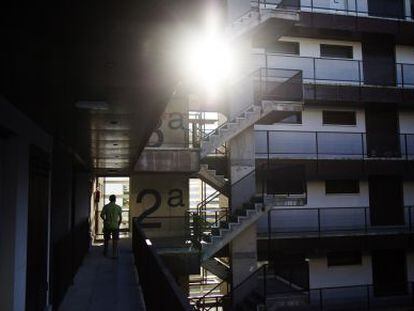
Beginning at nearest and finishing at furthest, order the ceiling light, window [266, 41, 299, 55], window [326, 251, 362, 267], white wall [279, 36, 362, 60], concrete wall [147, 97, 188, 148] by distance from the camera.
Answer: the ceiling light < window [326, 251, 362, 267] < window [266, 41, 299, 55] < white wall [279, 36, 362, 60] < concrete wall [147, 97, 188, 148]

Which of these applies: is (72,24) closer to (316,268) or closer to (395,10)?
(316,268)

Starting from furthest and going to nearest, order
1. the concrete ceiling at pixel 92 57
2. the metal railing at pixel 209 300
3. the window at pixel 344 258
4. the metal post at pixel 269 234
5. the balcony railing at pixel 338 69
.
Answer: the window at pixel 344 258 → the balcony railing at pixel 338 69 → the metal post at pixel 269 234 → the metal railing at pixel 209 300 → the concrete ceiling at pixel 92 57

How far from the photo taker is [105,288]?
907 centimetres

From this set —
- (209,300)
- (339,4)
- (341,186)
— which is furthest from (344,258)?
(339,4)

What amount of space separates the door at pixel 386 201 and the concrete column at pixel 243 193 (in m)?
6.75

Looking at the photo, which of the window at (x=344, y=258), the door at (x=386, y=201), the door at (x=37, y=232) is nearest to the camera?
the door at (x=37, y=232)

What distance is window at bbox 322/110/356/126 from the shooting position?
832 inches

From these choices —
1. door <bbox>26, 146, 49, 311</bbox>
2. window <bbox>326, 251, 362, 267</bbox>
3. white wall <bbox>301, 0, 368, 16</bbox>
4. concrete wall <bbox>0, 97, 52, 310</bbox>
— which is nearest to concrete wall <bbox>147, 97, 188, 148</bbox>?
white wall <bbox>301, 0, 368, 16</bbox>

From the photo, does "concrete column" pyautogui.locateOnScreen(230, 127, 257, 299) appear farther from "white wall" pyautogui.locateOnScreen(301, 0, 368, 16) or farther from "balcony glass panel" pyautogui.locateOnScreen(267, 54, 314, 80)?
"white wall" pyautogui.locateOnScreen(301, 0, 368, 16)

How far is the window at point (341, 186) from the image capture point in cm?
2081

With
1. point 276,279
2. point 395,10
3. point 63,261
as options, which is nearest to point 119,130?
point 63,261

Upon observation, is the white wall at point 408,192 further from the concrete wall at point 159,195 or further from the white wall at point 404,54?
the concrete wall at point 159,195

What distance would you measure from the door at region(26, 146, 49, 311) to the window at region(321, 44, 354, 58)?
16.6m

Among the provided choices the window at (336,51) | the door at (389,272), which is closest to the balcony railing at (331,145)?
the window at (336,51)
